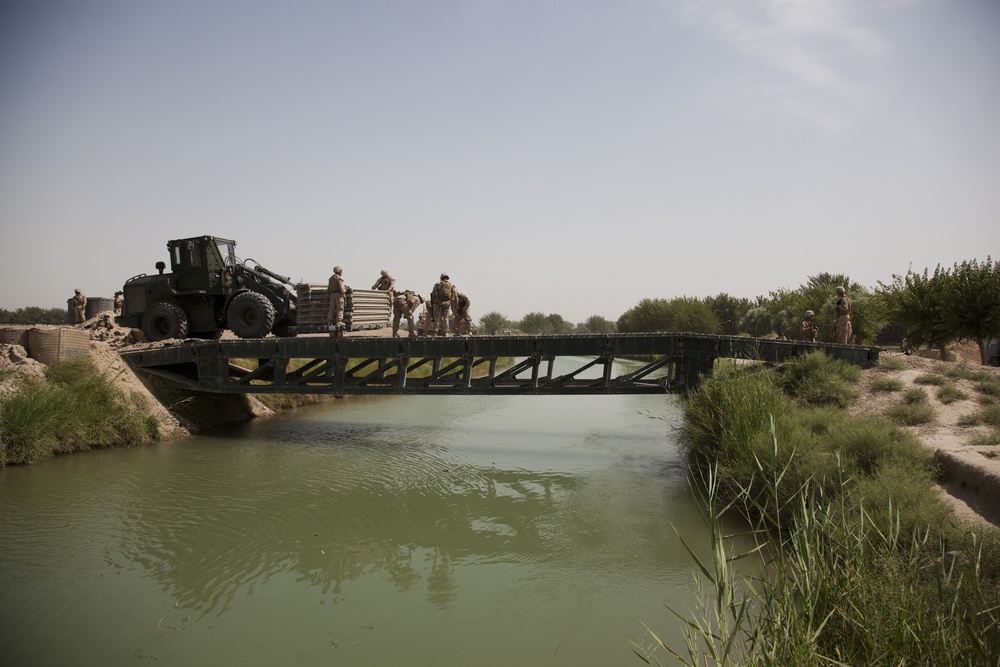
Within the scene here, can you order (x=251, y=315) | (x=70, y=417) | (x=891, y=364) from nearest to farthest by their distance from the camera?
(x=891, y=364) → (x=70, y=417) → (x=251, y=315)

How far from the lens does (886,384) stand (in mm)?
9789

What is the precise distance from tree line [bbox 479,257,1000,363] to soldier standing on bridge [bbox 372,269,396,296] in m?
5.69

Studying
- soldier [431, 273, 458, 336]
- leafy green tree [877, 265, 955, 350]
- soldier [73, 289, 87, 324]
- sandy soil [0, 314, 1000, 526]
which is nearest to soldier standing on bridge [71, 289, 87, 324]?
soldier [73, 289, 87, 324]

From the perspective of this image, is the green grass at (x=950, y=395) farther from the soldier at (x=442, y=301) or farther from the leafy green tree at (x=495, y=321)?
the leafy green tree at (x=495, y=321)

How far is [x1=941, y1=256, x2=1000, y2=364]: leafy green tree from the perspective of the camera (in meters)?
14.9

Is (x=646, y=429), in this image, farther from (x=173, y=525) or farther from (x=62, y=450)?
(x=62, y=450)

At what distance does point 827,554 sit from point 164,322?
16473 millimetres

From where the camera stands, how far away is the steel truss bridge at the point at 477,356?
38.4ft

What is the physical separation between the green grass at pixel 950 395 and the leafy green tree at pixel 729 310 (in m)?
29.2

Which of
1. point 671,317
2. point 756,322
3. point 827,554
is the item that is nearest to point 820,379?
point 827,554

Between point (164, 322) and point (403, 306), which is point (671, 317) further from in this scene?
point (164, 322)

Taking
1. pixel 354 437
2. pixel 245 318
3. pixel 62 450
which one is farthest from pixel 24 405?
pixel 354 437

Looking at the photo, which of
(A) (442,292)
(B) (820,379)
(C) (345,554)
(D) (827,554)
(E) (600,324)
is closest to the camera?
(D) (827,554)

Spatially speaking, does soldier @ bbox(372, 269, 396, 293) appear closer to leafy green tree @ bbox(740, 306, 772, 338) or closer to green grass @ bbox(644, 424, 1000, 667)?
green grass @ bbox(644, 424, 1000, 667)
